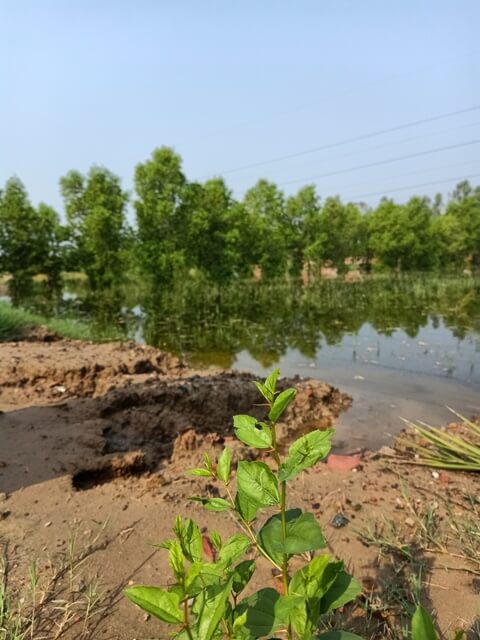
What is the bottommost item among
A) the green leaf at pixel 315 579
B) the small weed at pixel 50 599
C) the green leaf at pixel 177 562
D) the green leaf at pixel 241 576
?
the small weed at pixel 50 599

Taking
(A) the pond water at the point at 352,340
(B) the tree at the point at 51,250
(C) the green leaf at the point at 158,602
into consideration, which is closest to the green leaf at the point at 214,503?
(C) the green leaf at the point at 158,602

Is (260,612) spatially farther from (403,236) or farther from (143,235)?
(403,236)

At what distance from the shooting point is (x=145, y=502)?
298 cm

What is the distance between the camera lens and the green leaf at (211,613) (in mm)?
661

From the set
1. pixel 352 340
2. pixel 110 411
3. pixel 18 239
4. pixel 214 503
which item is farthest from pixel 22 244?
pixel 214 503

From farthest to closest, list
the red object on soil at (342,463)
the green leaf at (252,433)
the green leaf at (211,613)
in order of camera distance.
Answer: the red object on soil at (342,463) → the green leaf at (252,433) → the green leaf at (211,613)

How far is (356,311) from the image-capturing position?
1577cm

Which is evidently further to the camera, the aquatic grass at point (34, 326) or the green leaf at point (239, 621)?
the aquatic grass at point (34, 326)

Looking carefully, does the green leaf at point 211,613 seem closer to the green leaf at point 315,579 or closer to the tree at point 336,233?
the green leaf at point 315,579

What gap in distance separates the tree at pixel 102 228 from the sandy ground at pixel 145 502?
64.3 feet

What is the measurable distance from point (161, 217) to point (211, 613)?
23.8 meters

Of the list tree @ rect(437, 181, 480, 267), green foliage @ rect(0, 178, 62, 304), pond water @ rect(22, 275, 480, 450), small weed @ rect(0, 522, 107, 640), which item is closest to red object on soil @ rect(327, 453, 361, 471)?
Answer: pond water @ rect(22, 275, 480, 450)

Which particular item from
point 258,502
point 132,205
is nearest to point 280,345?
point 258,502

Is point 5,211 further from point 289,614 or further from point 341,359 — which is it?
point 289,614
